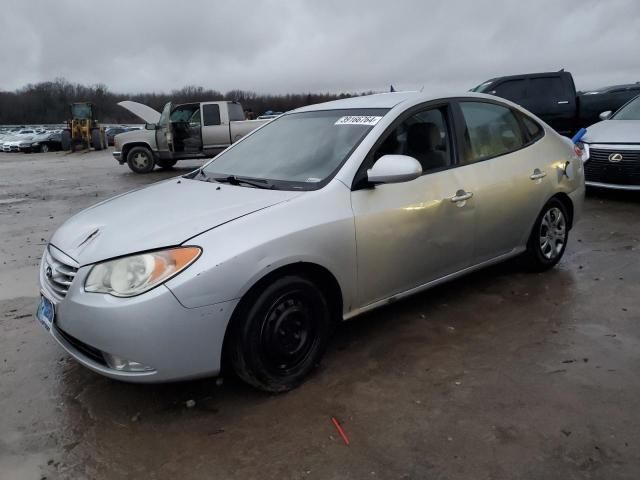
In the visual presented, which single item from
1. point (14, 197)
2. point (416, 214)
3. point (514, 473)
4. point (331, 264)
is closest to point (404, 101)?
point (416, 214)

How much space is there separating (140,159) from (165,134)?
1.25 metres

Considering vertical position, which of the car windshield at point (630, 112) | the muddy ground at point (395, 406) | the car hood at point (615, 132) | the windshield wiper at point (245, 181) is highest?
the car windshield at point (630, 112)

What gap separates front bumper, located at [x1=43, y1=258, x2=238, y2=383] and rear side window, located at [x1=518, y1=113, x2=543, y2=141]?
313 cm

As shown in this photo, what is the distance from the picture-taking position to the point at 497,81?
11.8 metres

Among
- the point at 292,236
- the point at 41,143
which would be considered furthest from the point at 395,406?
the point at 41,143

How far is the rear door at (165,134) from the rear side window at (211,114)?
3.13 ft

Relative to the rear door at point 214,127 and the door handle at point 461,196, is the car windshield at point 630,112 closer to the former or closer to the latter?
the door handle at point 461,196

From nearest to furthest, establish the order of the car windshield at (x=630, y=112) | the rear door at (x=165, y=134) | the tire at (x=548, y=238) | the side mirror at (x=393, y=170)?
the side mirror at (x=393, y=170), the tire at (x=548, y=238), the car windshield at (x=630, y=112), the rear door at (x=165, y=134)

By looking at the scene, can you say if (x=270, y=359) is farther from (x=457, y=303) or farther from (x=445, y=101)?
(x=445, y=101)

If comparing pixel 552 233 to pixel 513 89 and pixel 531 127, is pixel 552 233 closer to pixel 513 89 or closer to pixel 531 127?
pixel 531 127

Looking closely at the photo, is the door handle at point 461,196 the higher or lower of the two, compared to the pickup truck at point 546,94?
lower

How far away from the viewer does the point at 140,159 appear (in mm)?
15188

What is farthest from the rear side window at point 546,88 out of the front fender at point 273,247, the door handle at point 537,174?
the front fender at point 273,247

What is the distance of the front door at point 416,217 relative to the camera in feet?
10.2
